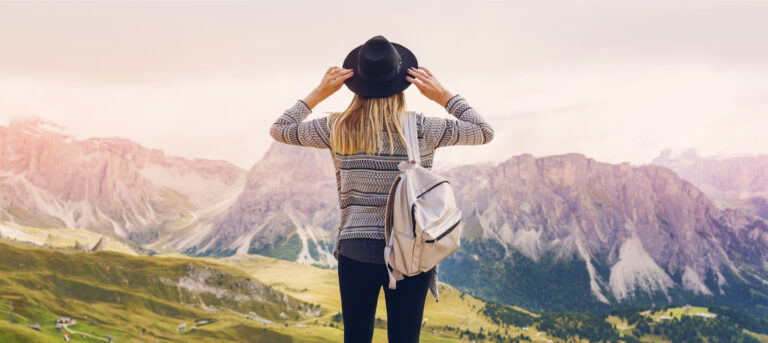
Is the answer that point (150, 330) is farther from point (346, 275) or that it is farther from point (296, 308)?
point (346, 275)

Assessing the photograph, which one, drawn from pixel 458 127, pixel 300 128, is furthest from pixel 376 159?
pixel 300 128

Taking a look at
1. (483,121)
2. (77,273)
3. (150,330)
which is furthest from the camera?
(77,273)

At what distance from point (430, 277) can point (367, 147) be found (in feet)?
4.45

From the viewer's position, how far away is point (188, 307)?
13012 cm

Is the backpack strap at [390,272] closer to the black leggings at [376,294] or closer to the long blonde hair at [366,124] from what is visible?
the black leggings at [376,294]

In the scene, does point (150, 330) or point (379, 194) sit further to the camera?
point (150, 330)

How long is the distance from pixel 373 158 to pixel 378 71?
822 millimetres

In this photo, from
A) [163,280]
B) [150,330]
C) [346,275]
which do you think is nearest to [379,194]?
[346,275]

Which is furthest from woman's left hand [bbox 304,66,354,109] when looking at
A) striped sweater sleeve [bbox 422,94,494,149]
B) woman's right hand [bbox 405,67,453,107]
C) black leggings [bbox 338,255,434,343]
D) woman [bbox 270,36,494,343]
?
black leggings [bbox 338,255,434,343]

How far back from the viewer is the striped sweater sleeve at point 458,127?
477cm

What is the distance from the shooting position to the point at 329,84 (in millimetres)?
5324

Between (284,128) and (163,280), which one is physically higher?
(284,128)

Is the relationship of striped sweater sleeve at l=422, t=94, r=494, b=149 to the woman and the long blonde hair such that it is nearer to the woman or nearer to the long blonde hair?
the woman

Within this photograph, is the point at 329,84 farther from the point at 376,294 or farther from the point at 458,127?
the point at 376,294
